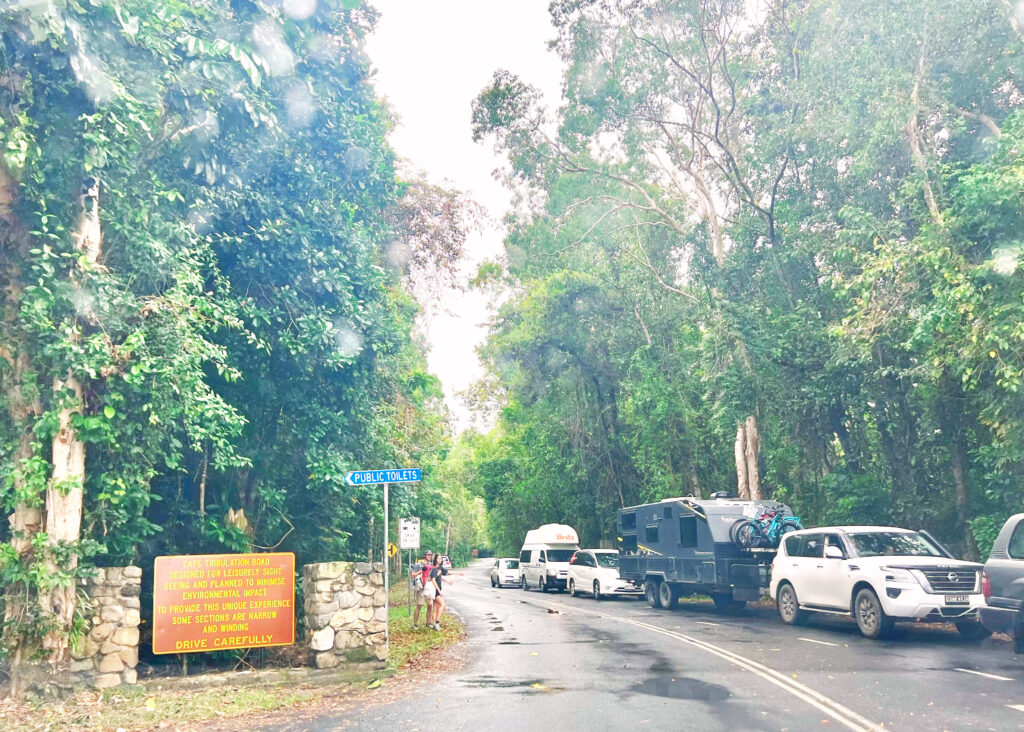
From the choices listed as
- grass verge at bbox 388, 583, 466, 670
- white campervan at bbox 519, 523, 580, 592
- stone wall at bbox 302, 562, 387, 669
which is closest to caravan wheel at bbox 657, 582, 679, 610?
grass verge at bbox 388, 583, 466, 670

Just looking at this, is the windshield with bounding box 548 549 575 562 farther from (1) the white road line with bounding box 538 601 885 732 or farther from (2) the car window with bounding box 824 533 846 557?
(1) the white road line with bounding box 538 601 885 732

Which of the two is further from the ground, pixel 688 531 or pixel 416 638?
pixel 688 531

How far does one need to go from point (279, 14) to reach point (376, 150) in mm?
3489

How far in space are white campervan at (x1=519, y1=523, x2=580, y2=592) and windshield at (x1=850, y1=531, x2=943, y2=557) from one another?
64.1 ft

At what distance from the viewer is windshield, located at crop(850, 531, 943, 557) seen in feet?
51.1

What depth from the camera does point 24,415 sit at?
9.53 metres

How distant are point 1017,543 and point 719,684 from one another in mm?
4486

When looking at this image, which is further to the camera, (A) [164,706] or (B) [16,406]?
(B) [16,406]

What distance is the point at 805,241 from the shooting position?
22.8 metres

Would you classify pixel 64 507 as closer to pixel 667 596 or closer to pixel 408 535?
pixel 667 596

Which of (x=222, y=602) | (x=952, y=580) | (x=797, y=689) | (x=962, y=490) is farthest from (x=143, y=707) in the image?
(x=962, y=490)

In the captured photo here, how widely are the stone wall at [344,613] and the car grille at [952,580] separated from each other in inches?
344

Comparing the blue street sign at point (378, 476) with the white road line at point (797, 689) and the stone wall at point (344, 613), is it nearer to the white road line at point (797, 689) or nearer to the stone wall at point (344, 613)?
the stone wall at point (344, 613)

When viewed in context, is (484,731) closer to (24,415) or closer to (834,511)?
(24,415)
